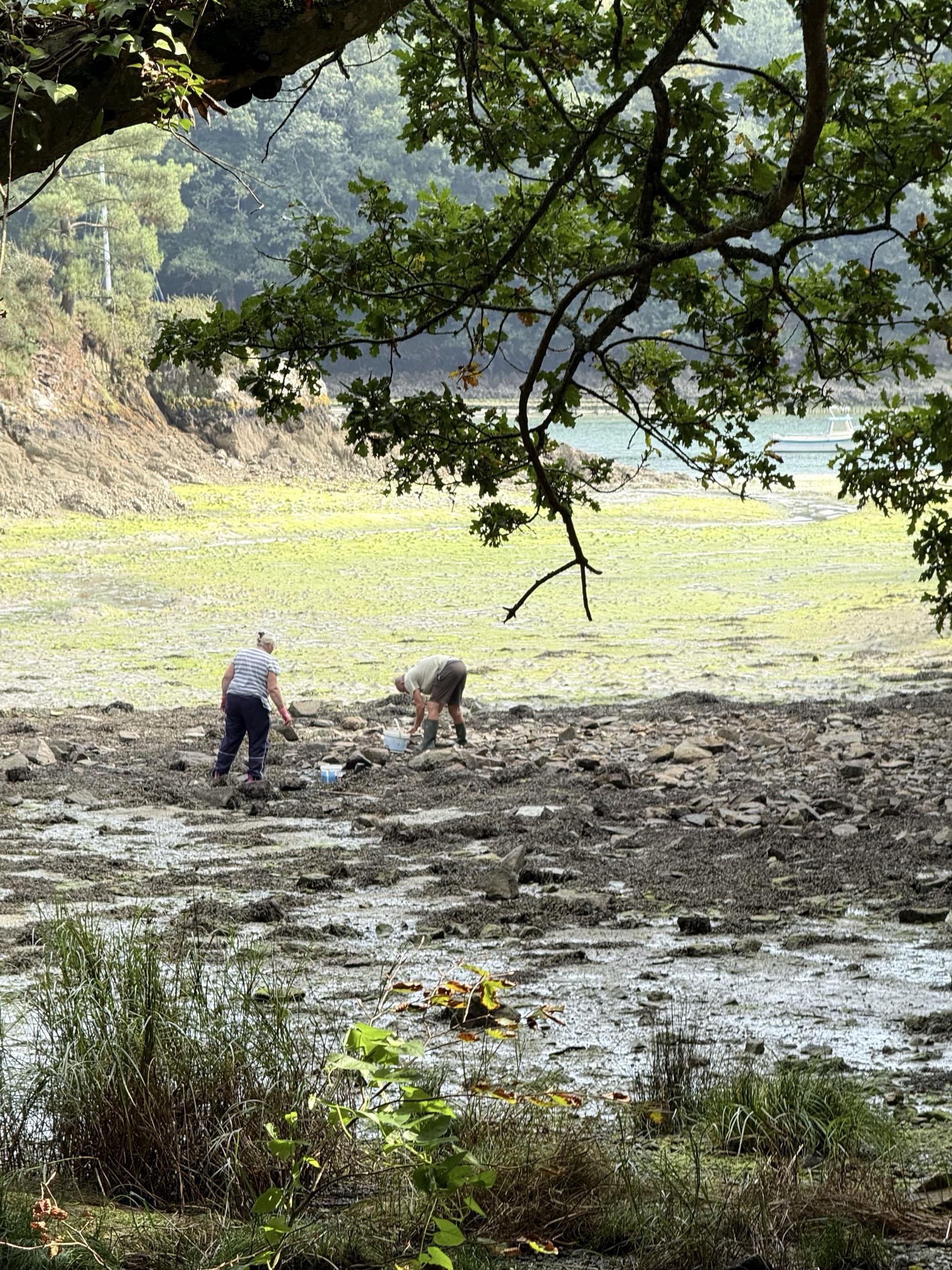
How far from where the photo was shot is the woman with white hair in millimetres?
11906

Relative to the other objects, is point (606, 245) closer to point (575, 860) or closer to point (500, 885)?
point (500, 885)

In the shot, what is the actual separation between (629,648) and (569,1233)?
1709cm

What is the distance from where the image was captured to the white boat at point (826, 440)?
2820 inches

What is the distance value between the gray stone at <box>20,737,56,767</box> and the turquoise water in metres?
41.8

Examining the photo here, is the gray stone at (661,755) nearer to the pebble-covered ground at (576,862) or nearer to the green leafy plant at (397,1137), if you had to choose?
the pebble-covered ground at (576,862)

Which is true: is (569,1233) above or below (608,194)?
below

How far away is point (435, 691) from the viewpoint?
45.2 ft

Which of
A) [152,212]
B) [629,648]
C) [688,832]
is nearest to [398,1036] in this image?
[688,832]

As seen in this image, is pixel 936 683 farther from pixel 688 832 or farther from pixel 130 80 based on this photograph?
pixel 130 80

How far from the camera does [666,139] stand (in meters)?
5.27

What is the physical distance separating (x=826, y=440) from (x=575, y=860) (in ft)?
202

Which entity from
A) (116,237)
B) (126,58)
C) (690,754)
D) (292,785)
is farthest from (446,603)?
(116,237)

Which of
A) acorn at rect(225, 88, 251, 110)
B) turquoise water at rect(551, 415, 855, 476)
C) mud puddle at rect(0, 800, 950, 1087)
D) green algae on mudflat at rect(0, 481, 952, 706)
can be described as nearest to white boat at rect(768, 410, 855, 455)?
turquoise water at rect(551, 415, 855, 476)

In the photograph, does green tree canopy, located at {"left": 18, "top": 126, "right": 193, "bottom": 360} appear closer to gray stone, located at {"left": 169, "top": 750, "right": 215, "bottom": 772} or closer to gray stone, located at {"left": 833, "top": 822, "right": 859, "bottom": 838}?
gray stone, located at {"left": 169, "top": 750, "right": 215, "bottom": 772}
